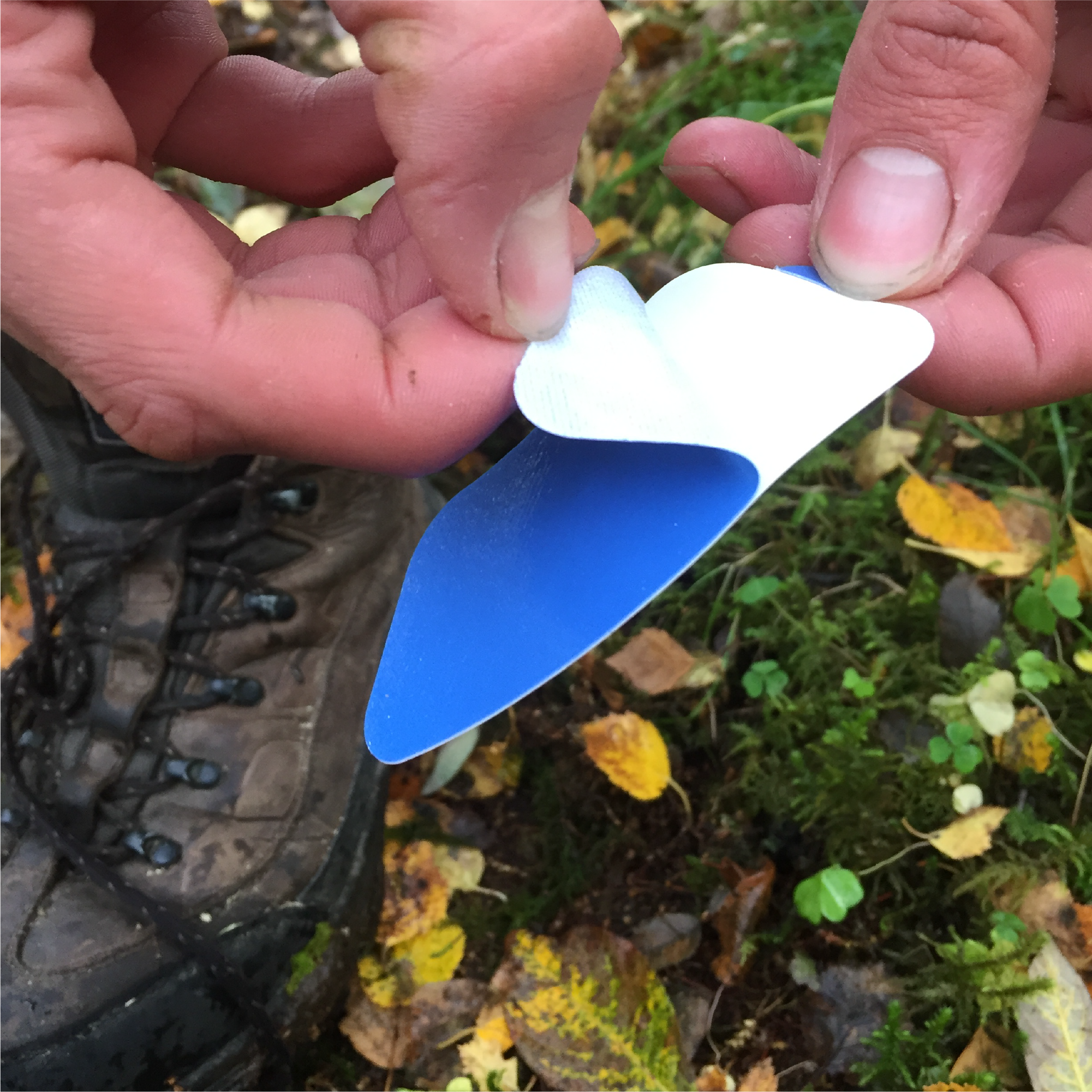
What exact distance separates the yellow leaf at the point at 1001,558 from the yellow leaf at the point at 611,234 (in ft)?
3.05

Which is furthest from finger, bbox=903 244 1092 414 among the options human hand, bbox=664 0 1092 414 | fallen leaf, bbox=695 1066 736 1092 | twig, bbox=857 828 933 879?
fallen leaf, bbox=695 1066 736 1092

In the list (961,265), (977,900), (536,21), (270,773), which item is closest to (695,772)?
(977,900)

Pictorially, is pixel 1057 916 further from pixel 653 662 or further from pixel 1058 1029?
pixel 653 662

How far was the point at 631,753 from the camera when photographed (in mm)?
1321

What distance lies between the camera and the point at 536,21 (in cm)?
62

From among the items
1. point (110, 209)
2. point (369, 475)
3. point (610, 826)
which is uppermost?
point (110, 209)

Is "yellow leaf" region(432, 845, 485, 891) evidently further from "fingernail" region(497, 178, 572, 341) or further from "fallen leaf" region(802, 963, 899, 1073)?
"fingernail" region(497, 178, 572, 341)

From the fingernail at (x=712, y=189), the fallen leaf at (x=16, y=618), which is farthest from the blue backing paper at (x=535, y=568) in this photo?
the fallen leaf at (x=16, y=618)

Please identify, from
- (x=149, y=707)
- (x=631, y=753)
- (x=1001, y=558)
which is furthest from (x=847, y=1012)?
(x=149, y=707)

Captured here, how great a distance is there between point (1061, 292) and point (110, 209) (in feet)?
2.85

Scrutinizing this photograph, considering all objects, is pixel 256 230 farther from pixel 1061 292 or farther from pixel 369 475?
pixel 1061 292

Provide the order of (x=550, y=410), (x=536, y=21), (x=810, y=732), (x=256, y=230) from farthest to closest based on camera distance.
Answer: (x=256, y=230) < (x=810, y=732) < (x=550, y=410) < (x=536, y=21)

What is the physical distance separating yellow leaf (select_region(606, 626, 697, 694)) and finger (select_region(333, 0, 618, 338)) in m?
0.77

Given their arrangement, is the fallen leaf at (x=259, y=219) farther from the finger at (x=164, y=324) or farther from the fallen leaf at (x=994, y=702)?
the fallen leaf at (x=994, y=702)
